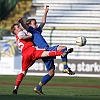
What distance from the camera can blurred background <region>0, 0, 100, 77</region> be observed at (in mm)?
23906

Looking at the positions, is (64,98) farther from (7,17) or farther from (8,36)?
(7,17)

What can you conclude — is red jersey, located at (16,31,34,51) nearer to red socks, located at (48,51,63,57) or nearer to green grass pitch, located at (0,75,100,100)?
red socks, located at (48,51,63,57)

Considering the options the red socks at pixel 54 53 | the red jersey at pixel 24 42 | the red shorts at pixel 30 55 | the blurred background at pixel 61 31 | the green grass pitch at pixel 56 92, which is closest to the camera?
the green grass pitch at pixel 56 92

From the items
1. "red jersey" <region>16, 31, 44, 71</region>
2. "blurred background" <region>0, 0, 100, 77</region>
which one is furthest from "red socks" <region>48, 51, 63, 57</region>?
"blurred background" <region>0, 0, 100, 77</region>

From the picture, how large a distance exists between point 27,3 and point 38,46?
20.8 m

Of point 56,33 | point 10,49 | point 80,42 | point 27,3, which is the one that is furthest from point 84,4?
point 80,42

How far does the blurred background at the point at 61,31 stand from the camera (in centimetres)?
2391

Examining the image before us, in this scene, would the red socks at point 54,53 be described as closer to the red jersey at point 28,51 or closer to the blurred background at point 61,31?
the red jersey at point 28,51

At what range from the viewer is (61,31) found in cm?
2658

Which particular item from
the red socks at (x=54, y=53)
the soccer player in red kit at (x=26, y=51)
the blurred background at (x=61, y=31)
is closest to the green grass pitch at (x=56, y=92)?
the soccer player in red kit at (x=26, y=51)

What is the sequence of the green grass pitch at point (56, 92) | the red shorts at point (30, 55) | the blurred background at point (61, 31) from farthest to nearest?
the blurred background at point (61, 31), the red shorts at point (30, 55), the green grass pitch at point (56, 92)

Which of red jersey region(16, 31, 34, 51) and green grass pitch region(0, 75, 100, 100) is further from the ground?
red jersey region(16, 31, 34, 51)

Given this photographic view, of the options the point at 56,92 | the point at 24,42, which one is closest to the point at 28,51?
the point at 24,42

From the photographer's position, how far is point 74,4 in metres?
32.1
